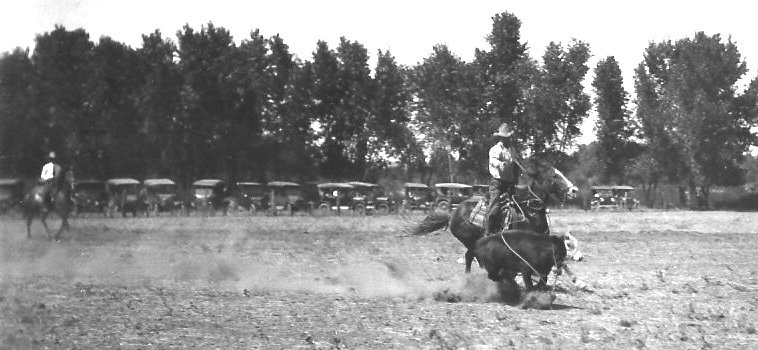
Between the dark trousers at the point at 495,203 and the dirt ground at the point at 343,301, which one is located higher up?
the dark trousers at the point at 495,203

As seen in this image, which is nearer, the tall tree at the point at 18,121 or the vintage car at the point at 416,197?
the tall tree at the point at 18,121

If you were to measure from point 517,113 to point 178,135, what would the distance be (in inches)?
1244

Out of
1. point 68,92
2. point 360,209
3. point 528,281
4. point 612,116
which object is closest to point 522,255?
point 528,281

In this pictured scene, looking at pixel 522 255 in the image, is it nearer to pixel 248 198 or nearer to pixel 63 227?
pixel 63 227

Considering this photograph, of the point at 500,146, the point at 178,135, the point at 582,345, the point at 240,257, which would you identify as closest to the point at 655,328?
the point at 582,345

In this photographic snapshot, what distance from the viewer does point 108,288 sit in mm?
15008

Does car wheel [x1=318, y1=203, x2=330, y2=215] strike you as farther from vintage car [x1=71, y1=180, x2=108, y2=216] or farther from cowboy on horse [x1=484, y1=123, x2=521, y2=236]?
cowboy on horse [x1=484, y1=123, x2=521, y2=236]

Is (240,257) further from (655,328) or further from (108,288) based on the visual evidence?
(655,328)

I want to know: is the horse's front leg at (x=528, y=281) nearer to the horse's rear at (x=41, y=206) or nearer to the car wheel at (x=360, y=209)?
the horse's rear at (x=41, y=206)

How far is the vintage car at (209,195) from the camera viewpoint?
203 feet

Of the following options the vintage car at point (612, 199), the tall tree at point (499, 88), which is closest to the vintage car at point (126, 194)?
the tall tree at point (499, 88)

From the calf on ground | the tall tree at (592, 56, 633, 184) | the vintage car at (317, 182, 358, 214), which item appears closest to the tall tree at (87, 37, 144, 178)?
the vintage car at (317, 182, 358, 214)

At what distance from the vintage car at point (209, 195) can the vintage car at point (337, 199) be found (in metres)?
6.72

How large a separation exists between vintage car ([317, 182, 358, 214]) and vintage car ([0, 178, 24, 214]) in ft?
115
